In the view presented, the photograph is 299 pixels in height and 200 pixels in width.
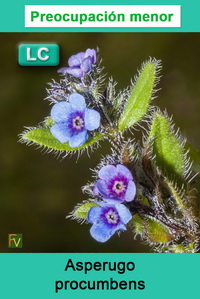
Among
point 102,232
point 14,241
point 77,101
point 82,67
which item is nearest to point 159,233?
point 102,232

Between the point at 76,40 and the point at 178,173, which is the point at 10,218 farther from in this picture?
the point at 178,173

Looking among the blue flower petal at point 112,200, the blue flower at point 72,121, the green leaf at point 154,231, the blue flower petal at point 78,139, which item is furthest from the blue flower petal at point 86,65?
the green leaf at point 154,231

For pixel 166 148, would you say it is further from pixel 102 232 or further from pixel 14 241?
pixel 14 241

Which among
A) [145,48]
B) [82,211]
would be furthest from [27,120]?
[82,211]

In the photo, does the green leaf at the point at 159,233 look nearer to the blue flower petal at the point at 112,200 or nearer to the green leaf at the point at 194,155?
the blue flower petal at the point at 112,200

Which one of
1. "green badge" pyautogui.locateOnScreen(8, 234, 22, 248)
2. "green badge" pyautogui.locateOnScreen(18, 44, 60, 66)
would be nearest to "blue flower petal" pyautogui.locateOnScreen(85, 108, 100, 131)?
"green badge" pyautogui.locateOnScreen(18, 44, 60, 66)

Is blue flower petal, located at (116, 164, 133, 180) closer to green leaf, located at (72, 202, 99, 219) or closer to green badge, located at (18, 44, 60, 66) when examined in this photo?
green leaf, located at (72, 202, 99, 219)
